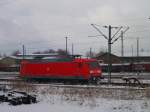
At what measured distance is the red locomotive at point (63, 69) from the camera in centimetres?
3925

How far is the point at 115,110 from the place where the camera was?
53.0ft

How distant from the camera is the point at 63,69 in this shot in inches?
1641

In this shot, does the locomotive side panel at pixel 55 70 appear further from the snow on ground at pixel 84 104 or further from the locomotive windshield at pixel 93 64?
the snow on ground at pixel 84 104

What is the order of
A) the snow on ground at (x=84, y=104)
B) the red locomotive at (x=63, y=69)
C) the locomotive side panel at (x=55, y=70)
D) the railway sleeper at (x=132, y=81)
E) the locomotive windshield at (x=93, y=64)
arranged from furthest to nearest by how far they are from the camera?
the locomotive windshield at (x=93, y=64) → the locomotive side panel at (x=55, y=70) → the red locomotive at (x=63, y=69) → the railway sleeper at (x=132, y=81) → the snow on ground at (x=84, y=104)

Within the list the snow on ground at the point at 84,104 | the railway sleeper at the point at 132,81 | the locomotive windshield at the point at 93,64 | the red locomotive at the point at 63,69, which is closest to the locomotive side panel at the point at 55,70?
the red locomotive at the point at 63,69

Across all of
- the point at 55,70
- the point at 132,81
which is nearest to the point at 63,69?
the point at 55,70

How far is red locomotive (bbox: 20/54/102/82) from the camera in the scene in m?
39.2

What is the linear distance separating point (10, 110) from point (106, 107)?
4317 mm

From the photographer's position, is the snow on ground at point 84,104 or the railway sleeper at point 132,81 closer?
the snow on ground at point 84,104

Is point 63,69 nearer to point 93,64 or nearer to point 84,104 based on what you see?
point 93,64

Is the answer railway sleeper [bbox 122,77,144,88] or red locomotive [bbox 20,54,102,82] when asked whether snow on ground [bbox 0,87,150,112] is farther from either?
red locomotive [bbox 20,54,102,82]

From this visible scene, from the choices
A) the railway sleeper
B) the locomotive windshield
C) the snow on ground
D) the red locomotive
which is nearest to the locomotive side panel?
the red locomotive

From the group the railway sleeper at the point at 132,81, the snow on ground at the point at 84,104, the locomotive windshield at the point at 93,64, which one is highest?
the locomotive windshield at the point at 93,64

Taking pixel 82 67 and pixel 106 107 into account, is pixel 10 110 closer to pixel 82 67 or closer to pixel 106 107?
pixel 106 107
